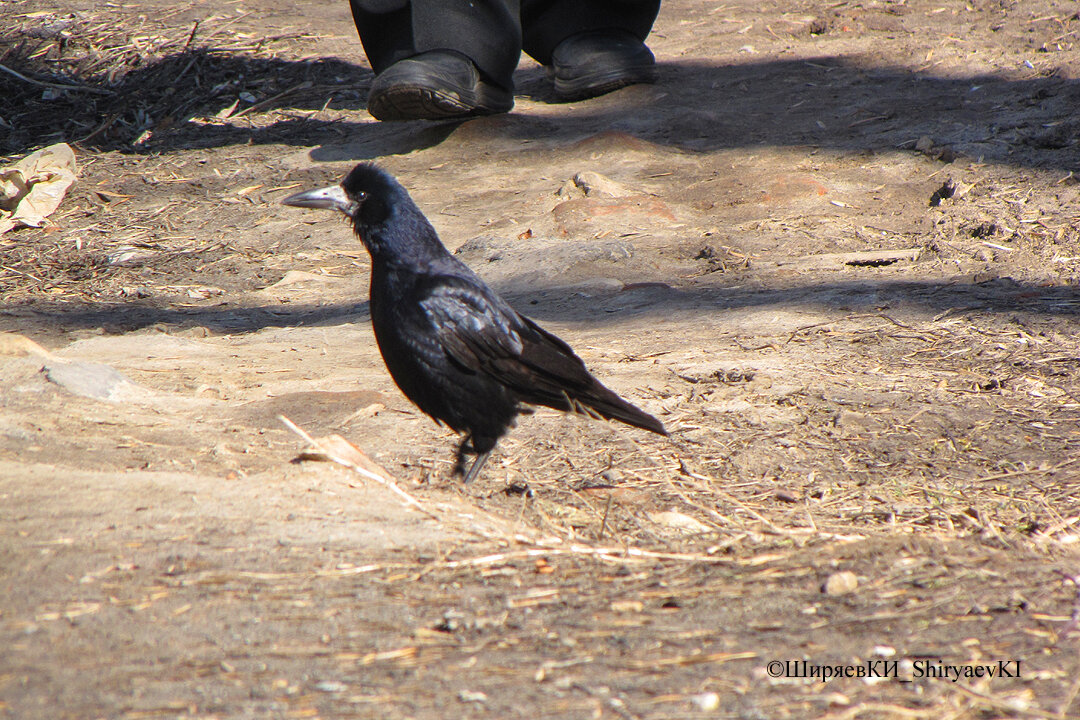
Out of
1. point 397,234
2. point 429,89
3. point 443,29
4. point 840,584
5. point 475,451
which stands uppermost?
point 443,29

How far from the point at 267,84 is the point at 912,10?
595 cm

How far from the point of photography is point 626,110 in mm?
7500

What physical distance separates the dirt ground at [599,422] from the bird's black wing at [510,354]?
241 mm

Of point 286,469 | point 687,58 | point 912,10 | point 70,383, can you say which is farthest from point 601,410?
point 912,10

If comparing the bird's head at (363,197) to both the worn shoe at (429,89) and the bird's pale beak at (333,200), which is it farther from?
the worn shoe at (429,89)

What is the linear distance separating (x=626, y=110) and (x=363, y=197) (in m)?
4.43

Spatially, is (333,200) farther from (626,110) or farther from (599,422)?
(626,110)

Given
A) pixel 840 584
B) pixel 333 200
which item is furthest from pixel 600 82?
pixel 840 584

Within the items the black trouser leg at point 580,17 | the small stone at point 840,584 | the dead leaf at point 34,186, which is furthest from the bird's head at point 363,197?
the black trouser leg at point 580,17

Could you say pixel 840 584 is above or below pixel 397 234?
below

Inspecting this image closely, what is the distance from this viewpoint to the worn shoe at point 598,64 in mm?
7645

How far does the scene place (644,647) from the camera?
204cm

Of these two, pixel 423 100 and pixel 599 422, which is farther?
pixel 423 100

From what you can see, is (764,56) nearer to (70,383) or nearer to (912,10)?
(912,10)
